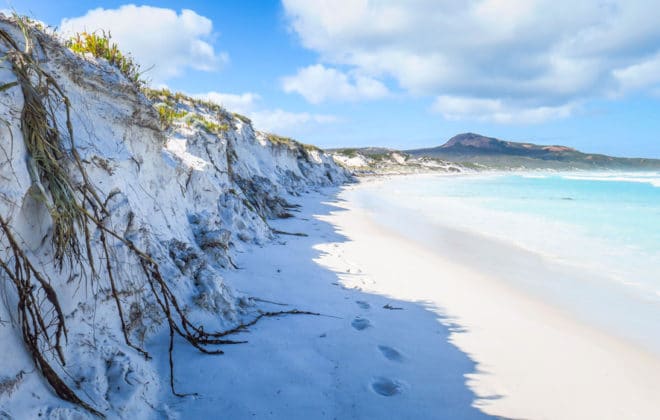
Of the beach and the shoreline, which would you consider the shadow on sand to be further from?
the shoreline

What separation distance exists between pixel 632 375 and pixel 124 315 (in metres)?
4.82

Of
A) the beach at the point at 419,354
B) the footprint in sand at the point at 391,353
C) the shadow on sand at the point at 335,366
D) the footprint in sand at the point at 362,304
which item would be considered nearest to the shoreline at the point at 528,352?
the beach at the point at 419,354

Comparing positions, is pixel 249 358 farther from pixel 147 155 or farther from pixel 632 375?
pixel 632 375

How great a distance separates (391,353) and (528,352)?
1504 mm

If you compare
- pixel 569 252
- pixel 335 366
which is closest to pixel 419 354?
pixel 335 366

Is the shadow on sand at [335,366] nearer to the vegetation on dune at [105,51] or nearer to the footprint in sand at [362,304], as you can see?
the footprint in sand at [362,304]

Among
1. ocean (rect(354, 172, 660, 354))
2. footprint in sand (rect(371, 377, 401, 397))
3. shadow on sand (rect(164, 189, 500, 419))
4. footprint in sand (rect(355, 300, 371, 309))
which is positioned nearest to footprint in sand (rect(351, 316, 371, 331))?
shadow on sand (rect(164, 189, 500, 419))

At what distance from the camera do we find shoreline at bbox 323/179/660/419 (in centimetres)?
295

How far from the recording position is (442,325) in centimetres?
418

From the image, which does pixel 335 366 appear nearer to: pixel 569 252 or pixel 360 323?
pixel 360 323

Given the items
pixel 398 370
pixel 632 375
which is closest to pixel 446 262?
pixel 632 375

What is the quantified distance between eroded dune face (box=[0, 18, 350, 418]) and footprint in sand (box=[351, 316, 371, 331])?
1220 mm

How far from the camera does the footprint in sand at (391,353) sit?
3.38 m

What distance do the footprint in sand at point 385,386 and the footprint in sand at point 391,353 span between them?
345mm
